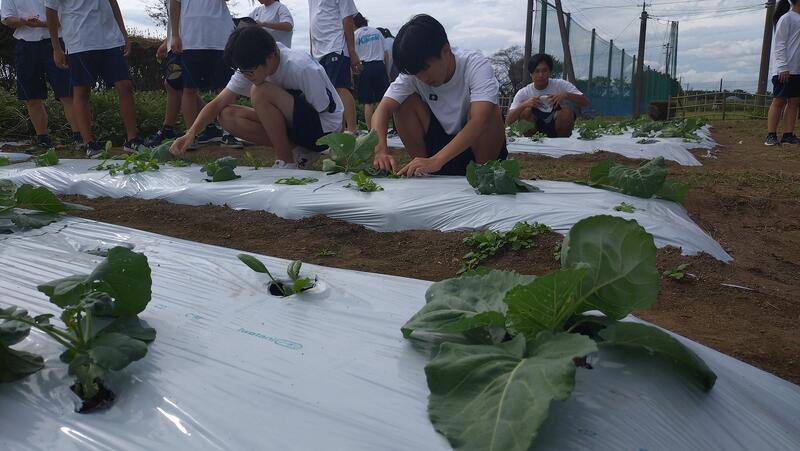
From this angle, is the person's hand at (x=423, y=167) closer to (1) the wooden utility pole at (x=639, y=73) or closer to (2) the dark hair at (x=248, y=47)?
(2) the dark hair at (x=248, y=47)

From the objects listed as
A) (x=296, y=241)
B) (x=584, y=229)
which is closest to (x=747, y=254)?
(x=584, y=229)

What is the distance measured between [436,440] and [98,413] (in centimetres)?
54

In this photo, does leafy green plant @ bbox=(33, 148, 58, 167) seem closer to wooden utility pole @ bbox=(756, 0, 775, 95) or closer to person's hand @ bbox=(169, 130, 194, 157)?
person's hand @ bbox=(169, 130, 194, 157)

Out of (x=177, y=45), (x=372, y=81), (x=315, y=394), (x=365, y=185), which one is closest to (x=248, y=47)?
(x=365, y=185)

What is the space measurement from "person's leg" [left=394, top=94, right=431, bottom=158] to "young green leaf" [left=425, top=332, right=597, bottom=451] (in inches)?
96.4

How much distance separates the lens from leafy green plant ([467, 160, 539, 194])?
2.62 m

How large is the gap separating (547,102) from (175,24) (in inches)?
135

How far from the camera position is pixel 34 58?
5121 millimetres

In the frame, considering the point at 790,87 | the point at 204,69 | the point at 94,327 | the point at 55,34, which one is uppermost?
the point at 55,34

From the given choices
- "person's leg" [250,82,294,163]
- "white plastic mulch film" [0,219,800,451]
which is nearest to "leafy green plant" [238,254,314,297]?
"white plastic mulch film" [0,219,800,451]

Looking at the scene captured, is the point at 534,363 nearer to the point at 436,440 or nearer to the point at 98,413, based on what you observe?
the point at 436,440

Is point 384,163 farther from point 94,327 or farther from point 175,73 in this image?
point 175,73

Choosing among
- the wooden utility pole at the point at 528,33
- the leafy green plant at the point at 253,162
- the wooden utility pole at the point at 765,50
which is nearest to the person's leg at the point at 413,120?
the leafy green plant at the point at 253,162

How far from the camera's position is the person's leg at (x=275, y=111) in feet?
11.9
